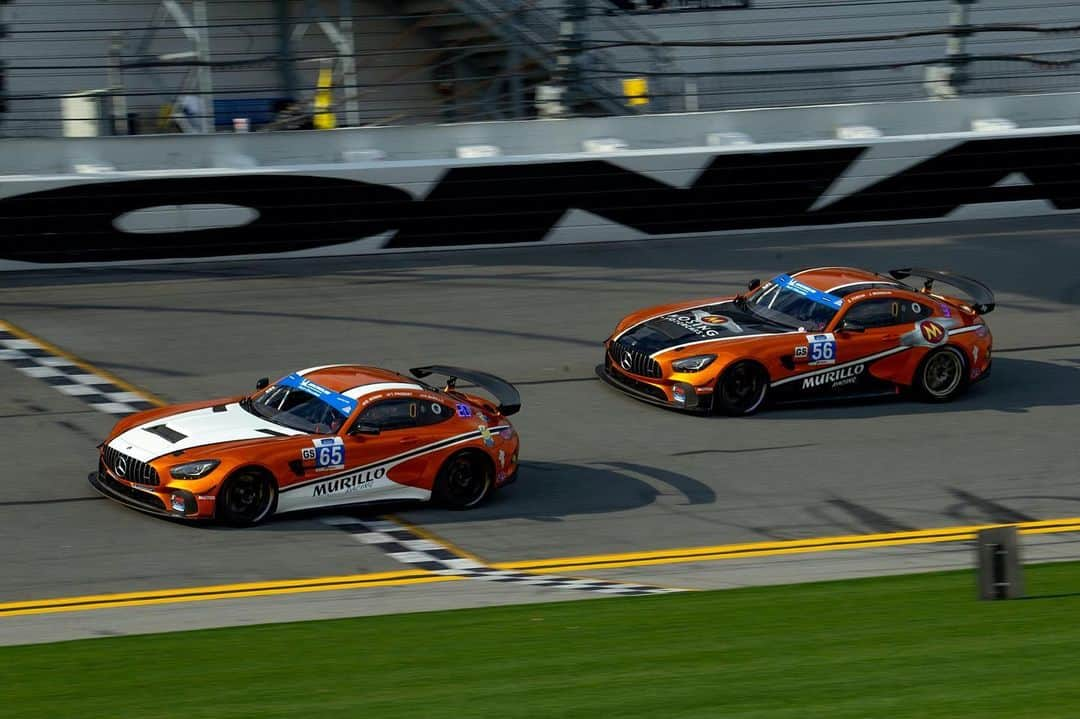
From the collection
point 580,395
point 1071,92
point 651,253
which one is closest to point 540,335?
point 580,395

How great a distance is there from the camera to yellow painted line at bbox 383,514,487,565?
11.5 meters

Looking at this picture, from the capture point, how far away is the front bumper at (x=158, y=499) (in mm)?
11484

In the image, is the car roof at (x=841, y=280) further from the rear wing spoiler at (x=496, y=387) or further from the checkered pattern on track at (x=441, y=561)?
the checkered pattern on track at (x=441, y=561)

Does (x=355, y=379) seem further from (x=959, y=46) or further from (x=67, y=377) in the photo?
(x=959, y=46)

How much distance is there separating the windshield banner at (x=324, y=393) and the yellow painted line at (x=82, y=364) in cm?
232

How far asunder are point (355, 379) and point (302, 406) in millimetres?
511

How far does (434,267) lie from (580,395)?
4.97m

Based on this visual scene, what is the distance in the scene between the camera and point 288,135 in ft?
67.1

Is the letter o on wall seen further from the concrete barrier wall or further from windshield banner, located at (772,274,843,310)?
windshield banner, located at (772,274,843,310)

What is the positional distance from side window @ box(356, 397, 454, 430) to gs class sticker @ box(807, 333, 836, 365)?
160 inches

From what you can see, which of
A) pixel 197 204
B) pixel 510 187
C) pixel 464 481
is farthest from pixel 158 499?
pixel 510 187

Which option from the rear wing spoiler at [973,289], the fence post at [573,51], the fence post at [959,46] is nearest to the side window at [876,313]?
the rear wing spoiler at [973,289]

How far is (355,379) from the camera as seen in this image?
12781 mm

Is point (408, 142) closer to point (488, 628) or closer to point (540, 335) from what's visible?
point (540, 335)
